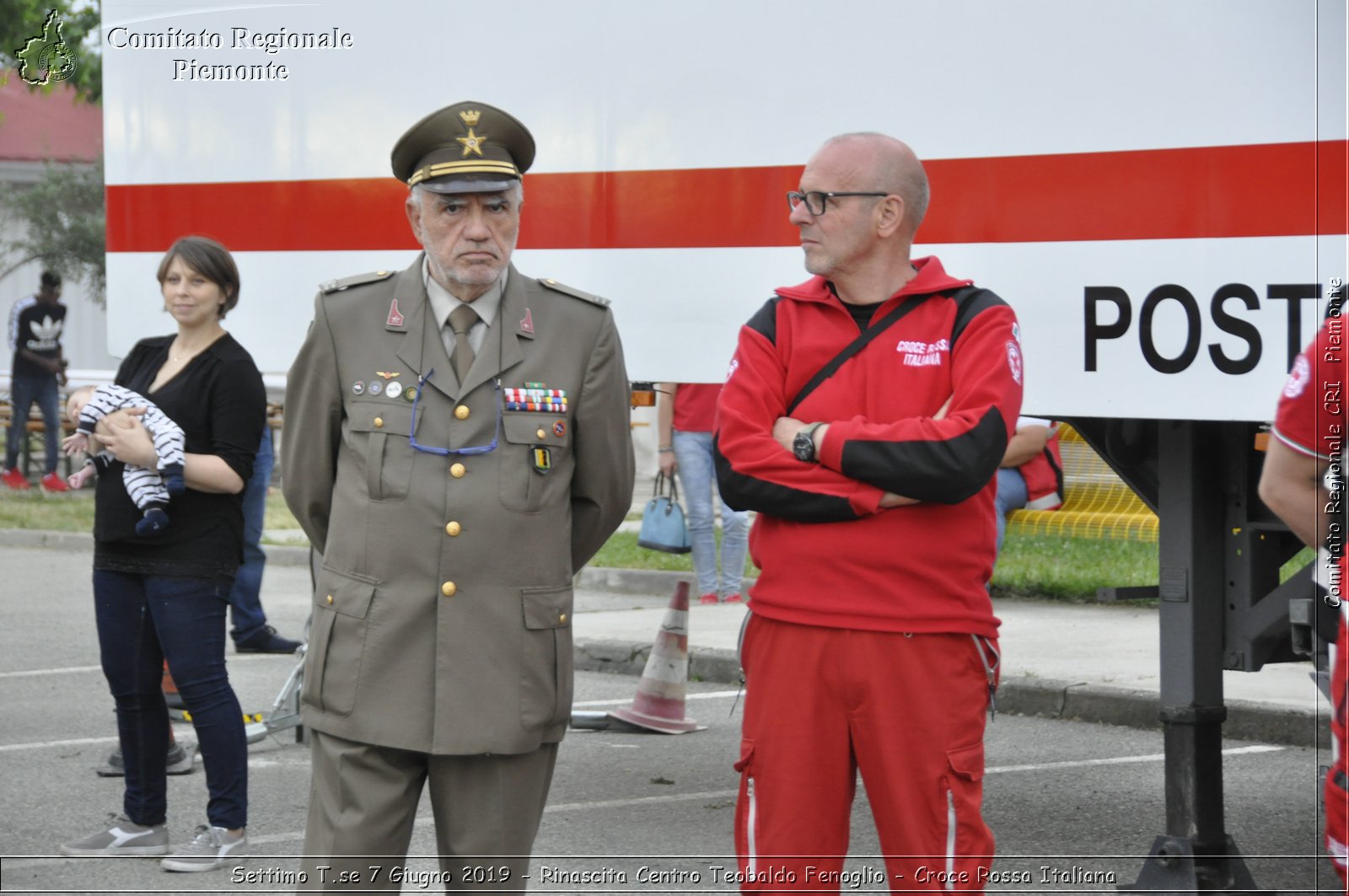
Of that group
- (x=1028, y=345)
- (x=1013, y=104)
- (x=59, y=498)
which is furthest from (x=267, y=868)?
(x=59, y=498)

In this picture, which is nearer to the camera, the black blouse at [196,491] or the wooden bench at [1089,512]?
the black blouse at [196,491]

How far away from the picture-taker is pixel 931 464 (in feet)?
11.9

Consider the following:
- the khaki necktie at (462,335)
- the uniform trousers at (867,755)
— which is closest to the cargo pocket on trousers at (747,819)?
the uniform trousers at (867,755)

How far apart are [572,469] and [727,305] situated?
163cm

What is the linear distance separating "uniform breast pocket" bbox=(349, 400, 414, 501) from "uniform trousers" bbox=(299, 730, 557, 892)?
49 centimetres

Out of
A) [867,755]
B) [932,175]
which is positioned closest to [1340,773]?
[867,755]

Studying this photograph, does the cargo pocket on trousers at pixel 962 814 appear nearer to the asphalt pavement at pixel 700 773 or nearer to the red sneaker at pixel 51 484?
the asphalt pavement at pixel 700 773

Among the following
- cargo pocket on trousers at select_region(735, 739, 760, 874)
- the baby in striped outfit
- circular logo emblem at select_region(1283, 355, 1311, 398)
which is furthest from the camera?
the baby in striped outfit

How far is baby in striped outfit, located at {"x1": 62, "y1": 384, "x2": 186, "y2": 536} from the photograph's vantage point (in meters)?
5.35

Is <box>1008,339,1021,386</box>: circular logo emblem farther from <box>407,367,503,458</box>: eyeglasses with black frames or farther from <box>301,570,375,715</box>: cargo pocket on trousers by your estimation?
<box>301,570,375,715</box>: cargo pocket on trousers

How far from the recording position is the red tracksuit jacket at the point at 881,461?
367 cm

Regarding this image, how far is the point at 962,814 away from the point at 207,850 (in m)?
2.77

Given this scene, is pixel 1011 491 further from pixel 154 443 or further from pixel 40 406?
pixel 40 406

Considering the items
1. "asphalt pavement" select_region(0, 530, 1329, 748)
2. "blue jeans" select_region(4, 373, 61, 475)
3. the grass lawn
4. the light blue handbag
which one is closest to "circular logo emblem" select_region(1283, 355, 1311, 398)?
"asphalt pavement" select_region(0, 530, 1329, 748)
